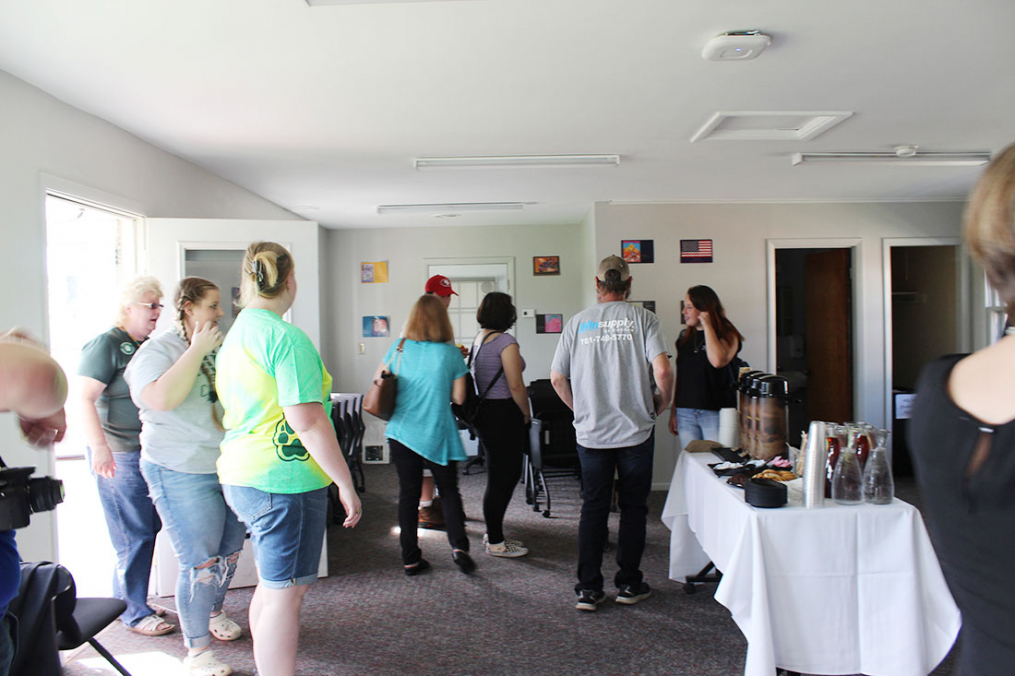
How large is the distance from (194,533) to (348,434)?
268cm

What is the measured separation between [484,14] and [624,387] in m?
1.62

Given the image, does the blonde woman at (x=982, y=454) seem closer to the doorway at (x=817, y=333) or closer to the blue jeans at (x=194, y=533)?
the blue jeans at (x=194, y=533)

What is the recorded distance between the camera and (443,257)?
22.2ft

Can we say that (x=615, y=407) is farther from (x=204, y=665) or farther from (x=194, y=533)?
(x=204, y=665)

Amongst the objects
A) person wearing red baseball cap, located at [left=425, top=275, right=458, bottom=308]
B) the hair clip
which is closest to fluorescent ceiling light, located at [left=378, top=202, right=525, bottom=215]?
person wearing red baseball cap, located at [left=425, top=275, right=458, bottom=308]

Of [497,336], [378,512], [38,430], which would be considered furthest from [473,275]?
[38,430]

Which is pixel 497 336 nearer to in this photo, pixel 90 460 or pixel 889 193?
pixel 90 460

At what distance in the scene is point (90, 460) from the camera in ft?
8.81

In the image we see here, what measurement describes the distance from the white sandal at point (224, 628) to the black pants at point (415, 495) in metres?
0.91

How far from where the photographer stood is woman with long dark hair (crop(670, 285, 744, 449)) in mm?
3502

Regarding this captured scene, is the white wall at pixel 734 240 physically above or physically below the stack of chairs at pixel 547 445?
above

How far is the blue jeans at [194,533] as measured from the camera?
7.44 ft

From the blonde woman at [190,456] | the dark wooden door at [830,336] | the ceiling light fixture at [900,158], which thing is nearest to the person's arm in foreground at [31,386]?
the blonde woman at [190,456]

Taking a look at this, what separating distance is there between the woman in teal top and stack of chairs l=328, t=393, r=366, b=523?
1.27 metres
